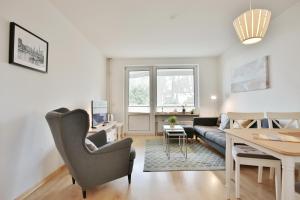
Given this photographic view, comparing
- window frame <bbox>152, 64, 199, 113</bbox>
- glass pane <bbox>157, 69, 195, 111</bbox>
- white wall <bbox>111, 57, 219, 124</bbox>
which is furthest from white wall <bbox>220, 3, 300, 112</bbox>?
glass pane <bbox>157, 69, 195, 111</bbox>

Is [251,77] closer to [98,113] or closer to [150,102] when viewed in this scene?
[150,102]

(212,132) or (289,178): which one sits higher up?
(289,178)

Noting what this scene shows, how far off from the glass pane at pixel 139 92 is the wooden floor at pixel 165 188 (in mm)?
3389

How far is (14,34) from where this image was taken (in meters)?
1.88

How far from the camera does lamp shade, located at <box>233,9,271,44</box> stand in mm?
1585

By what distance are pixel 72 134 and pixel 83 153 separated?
26 centimetres

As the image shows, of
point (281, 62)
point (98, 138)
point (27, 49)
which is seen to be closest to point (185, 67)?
point (281, 62)

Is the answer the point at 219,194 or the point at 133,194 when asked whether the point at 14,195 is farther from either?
the point at 219,194

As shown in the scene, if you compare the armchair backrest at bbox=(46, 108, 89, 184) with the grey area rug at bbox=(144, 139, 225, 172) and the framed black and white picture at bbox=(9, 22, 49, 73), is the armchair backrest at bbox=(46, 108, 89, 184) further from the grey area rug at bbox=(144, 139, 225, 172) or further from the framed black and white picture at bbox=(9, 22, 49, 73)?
the grey area rug at bbox=(144, 139, 225, 172)

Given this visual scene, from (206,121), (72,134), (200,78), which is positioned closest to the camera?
(72,134)

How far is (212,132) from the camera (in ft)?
12.6

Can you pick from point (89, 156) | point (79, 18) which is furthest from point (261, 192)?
point (79, 18)

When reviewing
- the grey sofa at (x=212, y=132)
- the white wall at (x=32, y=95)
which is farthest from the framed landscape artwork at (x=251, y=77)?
the white wall at (x=32, y=95)

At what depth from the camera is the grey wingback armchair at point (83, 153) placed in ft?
5.88
